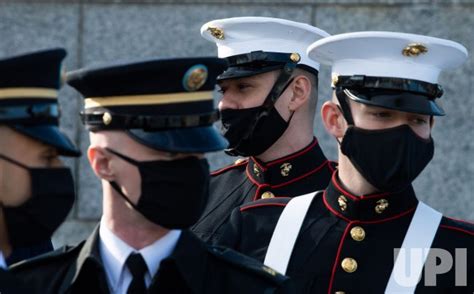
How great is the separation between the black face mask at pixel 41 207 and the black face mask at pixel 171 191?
0.22 metres

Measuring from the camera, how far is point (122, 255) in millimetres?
4844

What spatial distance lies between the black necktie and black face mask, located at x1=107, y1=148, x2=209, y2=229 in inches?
5.1

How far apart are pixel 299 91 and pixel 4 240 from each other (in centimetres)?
236

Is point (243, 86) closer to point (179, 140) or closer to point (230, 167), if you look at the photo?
point (230, 167)

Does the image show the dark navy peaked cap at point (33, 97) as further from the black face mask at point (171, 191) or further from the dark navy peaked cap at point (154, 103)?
the black face mask at point (171, 191)

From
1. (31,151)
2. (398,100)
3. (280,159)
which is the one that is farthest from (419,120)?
(31,151)

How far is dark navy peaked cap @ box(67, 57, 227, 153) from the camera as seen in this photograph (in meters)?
4.86

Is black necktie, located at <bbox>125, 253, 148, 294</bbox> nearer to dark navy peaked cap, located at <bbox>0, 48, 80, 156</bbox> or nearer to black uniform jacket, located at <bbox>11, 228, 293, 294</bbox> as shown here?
black uniform jacket, located at <bbox>11, 228, 293, 294</bbox>

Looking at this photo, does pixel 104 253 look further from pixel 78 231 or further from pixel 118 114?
pixel 78 231

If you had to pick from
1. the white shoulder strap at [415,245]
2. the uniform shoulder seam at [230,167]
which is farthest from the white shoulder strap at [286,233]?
the uniform shoulder seam at [230,167]

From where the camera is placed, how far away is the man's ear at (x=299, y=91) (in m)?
7.08

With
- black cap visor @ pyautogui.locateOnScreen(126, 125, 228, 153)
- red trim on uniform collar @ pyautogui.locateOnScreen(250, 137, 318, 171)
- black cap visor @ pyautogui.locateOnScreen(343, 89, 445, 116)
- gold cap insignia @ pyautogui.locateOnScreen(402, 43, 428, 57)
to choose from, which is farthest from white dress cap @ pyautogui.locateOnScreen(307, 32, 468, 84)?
black cap visor @ pyautogui.locateOnScreen(126, 125, 228, 153)

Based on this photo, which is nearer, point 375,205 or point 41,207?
point 41,207

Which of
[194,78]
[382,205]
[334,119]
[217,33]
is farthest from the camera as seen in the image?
[217,33]
